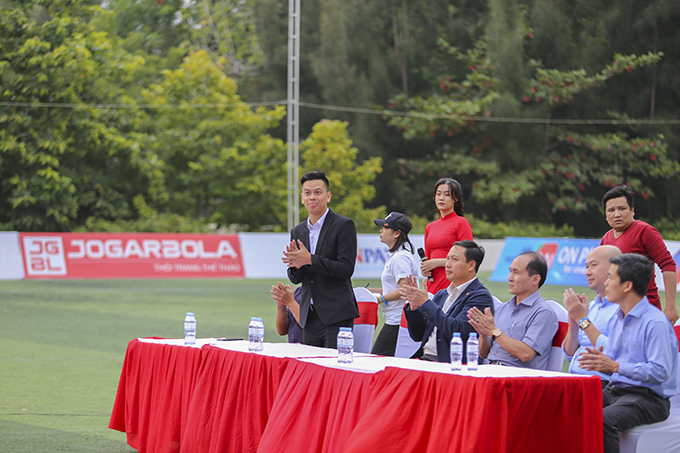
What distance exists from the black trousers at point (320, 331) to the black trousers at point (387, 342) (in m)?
0.79

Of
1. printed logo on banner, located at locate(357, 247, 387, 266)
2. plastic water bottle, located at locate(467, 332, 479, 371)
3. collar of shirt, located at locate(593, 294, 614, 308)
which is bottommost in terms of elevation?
printed logo on banner, located at locate(357, 247, 387, 266)

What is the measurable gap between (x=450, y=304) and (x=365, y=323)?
3.78 ft

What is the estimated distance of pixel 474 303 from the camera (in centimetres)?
488

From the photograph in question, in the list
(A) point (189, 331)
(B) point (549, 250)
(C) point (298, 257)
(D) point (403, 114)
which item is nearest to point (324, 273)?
(C) point (298, 257)

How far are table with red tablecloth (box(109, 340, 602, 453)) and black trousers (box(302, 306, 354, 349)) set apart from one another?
0.20m

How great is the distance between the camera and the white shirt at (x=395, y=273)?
6285mm

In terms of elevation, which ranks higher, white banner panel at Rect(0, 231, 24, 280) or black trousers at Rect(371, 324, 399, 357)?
black trousers at Rect(371, 324, 399, 357)

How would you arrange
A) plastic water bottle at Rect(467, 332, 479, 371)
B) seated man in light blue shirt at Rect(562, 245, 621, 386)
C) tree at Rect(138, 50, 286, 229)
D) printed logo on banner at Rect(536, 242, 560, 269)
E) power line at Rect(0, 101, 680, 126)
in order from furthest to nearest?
tree at Rect(138, 50, 286, 229)
power line at Rect(0, 101, 680, 126)
printed logo on banner at Rect(536, 242, 560, 269)
seated man in light blue shirt at Rect(562, 245, 621, 386)
plastic water bottle at Rect(467, 332, 479, 371)

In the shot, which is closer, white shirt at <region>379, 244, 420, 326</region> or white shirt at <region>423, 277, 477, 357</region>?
white shirt at <region>423, 277, 477, 357</region>

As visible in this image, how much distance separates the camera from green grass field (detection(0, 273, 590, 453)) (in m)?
5.88

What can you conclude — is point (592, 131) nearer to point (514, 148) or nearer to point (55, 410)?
point (514, 148)

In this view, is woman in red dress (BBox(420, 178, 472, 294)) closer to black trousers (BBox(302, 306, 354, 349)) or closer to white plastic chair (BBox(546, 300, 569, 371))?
black trousers (BBox(302, 306, 354, 349))

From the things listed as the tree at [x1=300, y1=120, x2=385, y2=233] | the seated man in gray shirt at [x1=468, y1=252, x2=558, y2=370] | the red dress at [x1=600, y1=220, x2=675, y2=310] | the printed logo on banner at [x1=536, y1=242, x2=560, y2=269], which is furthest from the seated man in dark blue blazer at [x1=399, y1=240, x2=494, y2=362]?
the tree at [x1=300, y1=120, x2=385, y2=233]

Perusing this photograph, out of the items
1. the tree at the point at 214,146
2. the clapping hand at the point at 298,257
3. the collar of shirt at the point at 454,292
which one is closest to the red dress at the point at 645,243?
the collar of shirt at the point at 454,292
